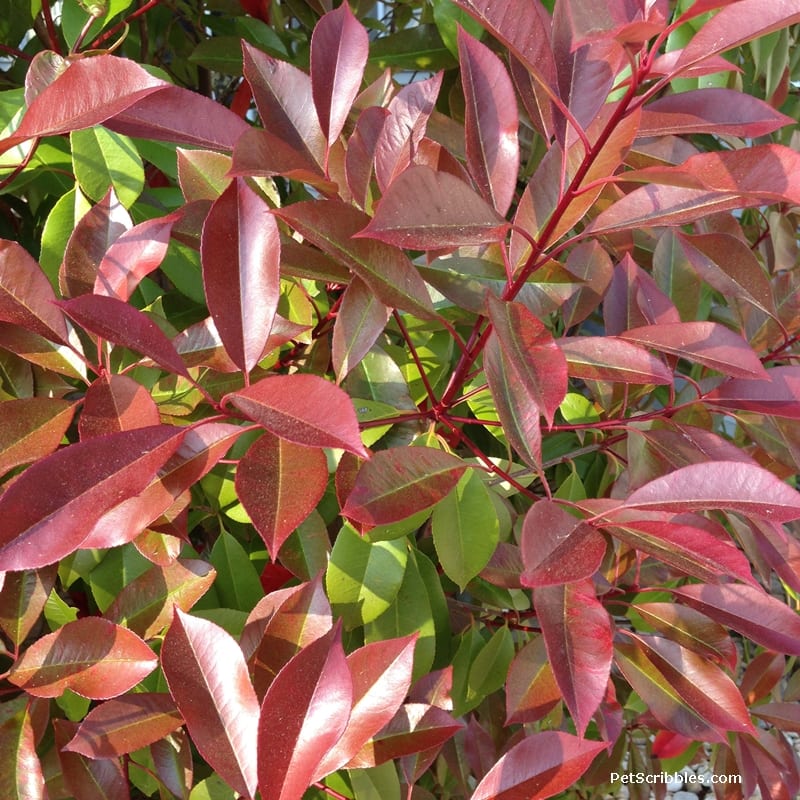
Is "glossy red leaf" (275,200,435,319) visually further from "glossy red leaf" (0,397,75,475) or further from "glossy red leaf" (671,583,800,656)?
"glossy red leaf" (671,583,800,656)

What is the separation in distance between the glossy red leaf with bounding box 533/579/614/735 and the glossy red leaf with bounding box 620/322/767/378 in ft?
0.54

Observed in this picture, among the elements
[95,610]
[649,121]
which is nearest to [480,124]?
[649,121]

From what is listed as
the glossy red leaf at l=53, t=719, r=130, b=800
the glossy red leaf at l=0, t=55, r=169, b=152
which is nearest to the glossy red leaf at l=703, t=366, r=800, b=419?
the glossy red leaf at l=0, t=55, r=169, b=152

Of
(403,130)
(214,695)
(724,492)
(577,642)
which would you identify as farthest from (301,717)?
(403,130)

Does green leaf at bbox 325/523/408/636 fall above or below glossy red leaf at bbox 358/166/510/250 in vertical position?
below

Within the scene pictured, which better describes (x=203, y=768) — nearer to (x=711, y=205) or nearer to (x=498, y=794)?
(x=498, y=794)

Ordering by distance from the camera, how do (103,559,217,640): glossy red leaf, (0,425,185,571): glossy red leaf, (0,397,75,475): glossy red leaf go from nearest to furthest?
(0,425,185,571): glossy red leaf < (0,397,75,475): glossy red leaf < (103,559,217,640): glossy red leaf

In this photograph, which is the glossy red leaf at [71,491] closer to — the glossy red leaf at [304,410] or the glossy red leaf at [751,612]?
the glossy red leaf at [304,410]

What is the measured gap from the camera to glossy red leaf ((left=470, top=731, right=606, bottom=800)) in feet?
1.76

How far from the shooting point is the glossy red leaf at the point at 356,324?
1.88 ft

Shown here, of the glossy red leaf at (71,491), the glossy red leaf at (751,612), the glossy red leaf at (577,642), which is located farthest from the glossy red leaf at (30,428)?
the glossy red leaf at (751,612)

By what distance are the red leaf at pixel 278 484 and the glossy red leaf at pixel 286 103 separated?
0.68 feet

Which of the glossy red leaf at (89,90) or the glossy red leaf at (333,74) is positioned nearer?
the glossy red leaf at (89,90)

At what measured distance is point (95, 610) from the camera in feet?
2.80
